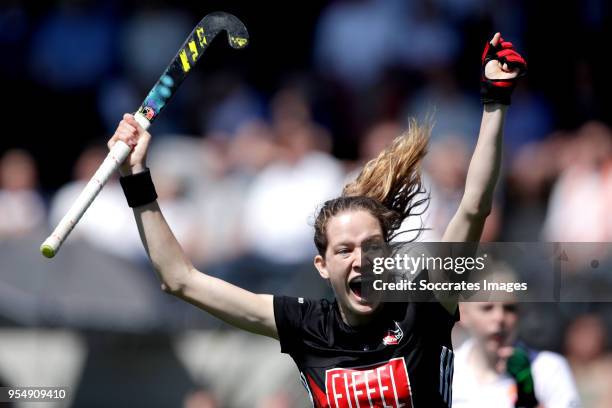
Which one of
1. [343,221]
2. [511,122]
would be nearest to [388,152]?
[343,221]

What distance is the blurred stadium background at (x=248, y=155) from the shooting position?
26.9 ft

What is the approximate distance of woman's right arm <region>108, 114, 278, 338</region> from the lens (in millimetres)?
4852

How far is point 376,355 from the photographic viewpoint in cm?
475

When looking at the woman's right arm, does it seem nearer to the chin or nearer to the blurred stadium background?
the chin

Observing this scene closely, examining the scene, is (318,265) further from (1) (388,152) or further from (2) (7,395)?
(2) (7,395)

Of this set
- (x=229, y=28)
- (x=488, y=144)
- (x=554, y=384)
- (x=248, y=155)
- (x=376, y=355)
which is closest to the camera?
(x=488, y=144)

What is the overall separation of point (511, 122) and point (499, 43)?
556 centimetres

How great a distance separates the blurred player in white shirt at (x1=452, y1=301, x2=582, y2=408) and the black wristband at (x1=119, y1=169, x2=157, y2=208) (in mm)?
1955

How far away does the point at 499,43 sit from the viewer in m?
4.73

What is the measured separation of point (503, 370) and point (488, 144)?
1755mm

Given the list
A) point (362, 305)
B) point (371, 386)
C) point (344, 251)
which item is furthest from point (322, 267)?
point (371, 386)

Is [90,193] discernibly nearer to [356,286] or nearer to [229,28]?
[229,28]

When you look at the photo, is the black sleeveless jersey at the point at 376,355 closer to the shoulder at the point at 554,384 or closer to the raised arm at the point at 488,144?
the raised arm at the point at 488,144

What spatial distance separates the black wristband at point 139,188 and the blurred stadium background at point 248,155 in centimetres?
192
